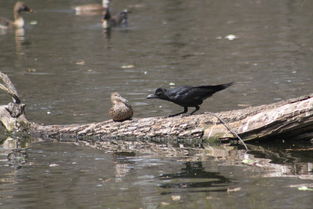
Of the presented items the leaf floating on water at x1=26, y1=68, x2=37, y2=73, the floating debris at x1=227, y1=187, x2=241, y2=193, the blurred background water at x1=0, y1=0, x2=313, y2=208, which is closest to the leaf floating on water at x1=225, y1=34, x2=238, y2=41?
the blurred background water at x1=0, y1=0, x2=313, y2=208

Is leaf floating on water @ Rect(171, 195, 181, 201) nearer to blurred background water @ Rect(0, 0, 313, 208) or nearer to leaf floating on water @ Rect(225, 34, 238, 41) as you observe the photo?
blurred background water @ Rect(0, 0, 313, 208)

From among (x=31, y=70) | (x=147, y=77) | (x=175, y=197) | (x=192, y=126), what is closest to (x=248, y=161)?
(x=192, y=126)

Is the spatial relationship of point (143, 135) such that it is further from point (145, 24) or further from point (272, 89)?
point (145, 24)

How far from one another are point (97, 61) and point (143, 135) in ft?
26.3

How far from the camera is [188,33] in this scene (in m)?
23.4

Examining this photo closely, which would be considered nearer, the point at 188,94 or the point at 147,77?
the point at 188,94

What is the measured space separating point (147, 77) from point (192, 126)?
566 centimetres

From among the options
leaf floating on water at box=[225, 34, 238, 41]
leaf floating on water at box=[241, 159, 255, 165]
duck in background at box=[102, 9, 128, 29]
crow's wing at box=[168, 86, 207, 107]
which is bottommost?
leaf floating on water at box=[241, 159, 255, 165]

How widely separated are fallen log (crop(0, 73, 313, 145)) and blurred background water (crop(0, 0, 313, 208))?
1.63ft

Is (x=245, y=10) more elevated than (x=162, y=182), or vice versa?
(x=245, y=10)

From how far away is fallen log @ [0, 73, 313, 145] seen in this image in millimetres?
11141

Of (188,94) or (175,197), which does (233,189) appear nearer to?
(175,197)

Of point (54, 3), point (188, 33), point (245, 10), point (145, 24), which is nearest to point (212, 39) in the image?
point (188, 33)

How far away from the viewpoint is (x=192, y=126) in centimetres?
1184
